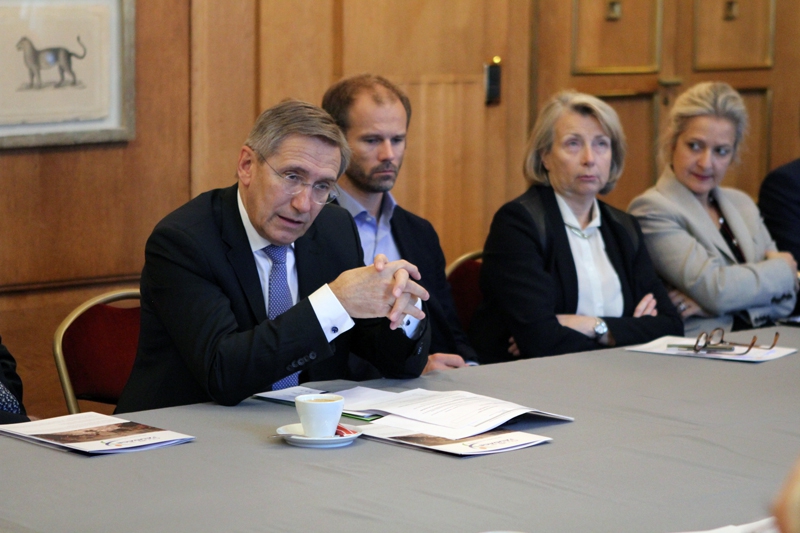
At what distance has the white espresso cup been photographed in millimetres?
1674

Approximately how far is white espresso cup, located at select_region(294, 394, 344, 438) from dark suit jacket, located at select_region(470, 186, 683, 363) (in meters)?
1.54

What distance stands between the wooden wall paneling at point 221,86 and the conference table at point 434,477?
171 centimetres

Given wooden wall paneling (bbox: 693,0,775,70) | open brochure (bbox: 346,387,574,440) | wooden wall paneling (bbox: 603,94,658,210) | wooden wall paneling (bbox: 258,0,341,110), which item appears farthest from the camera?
wooden wall paneling (bbox: 693,0,775,70)

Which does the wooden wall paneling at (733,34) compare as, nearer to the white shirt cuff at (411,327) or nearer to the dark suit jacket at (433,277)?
the dark suit jacket at (433,277)

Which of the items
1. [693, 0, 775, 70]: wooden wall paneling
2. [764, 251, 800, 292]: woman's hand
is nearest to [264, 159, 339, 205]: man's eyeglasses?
[764, 251, 800, 292]: woman's hand

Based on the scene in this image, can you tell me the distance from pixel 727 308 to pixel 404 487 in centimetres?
243

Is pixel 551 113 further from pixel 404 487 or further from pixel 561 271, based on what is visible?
pixel 404 487

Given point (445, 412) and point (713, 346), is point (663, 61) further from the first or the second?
point (445, 412)

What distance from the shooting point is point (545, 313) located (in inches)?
125

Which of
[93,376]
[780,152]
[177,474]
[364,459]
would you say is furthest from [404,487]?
[780,152]

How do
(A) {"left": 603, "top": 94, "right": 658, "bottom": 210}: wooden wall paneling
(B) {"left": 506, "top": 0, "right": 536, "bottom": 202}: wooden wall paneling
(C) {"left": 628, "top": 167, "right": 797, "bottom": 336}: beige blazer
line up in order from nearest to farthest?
(C) {"left": 628, "top": 167, "right": 797, "bottom": 336}: beige blazer < (B) {"left": 506, "top": 0, "right": 536, "bottom": 202}: wooden wall paneling < (A) {"left": 603, "top": 94, "right": 658, "bottom": 210}: wooden wall paneling

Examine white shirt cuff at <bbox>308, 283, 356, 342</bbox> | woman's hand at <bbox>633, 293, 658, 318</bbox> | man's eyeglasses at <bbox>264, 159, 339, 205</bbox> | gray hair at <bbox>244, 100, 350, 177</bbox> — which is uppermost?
gray hair at <bbox>244, 100, 350, 177</bbox>

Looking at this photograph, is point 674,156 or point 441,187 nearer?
point 674,156

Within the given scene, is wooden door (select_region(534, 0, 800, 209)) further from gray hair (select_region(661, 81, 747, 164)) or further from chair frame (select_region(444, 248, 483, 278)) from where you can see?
chair frame (select_region(444, 248, 483, 278))
